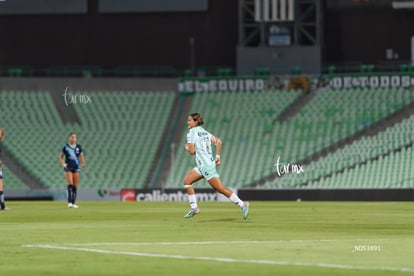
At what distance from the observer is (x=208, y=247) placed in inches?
732

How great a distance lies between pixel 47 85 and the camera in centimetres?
6706

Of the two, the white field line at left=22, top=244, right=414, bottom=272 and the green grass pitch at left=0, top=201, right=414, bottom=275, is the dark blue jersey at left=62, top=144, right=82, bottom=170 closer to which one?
the green grass pitch at left=0, top=201, right=414, bottom=275

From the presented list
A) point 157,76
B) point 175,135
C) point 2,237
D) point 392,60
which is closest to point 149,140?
point 175,135

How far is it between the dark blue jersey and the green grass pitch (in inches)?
504

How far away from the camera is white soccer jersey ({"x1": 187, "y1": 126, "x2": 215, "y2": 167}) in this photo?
2886 cm

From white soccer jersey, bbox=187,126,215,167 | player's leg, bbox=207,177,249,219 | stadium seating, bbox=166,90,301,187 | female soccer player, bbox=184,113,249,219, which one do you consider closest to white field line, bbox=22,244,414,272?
player's leg, bbox=207,177,249,219

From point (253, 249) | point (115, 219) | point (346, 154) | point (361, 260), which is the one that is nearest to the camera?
point (361, 260)

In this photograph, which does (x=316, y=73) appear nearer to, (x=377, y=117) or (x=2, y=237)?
(x=377, y=117)

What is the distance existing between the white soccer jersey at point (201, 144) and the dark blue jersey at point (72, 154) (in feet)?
43.0

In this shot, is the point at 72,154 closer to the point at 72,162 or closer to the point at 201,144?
the point at 72,162

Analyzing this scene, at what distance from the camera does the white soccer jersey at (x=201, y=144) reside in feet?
94.7

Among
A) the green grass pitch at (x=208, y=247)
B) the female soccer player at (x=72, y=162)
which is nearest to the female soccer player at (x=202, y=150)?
the green grass pitch at (x=208, y=247)

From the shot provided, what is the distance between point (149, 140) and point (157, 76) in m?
5.67

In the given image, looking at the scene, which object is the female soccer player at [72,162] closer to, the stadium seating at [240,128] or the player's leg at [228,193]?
the player's leg at [228,193]
